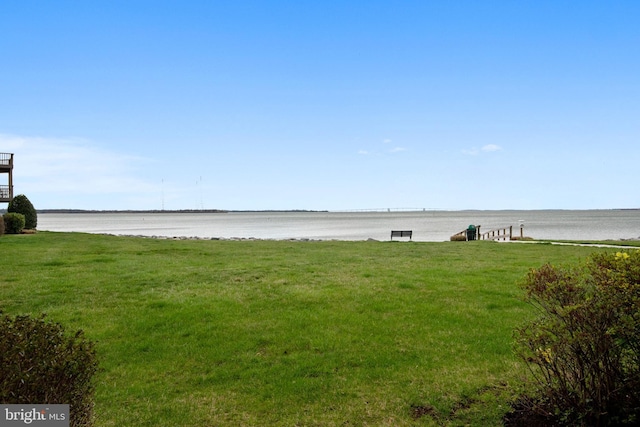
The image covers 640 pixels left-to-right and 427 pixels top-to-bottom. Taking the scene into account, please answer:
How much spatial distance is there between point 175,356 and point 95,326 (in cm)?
237

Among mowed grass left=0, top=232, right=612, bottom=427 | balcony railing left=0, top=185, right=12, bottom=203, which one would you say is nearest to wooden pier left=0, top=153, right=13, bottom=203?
balcony railing left=0, top=185, right=12, bottom=203

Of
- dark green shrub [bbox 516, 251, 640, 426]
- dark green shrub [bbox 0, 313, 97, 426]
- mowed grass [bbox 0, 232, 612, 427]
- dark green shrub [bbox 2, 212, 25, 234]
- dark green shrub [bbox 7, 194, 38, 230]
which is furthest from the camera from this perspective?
dark green shrub [bbox 7, 194, 38, 230]

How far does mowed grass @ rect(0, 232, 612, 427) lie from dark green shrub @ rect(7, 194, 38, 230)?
73.8ft

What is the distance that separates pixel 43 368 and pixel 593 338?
188 inches

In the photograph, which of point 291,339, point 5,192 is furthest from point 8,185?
point 291,339

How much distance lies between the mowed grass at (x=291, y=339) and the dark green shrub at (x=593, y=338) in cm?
94

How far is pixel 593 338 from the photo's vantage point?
13.6ft

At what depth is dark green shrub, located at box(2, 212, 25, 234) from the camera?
3050cm

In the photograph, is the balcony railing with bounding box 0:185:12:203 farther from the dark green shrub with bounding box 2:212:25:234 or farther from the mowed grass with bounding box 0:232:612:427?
the mowed grass with bounding box 0:232:612:427

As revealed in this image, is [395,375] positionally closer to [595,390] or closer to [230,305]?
[595,390]

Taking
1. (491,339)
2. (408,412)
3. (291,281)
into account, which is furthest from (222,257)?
(408,412)

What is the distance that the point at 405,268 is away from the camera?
14.6 m

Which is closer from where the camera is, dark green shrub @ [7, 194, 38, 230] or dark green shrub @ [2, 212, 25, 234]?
dark green shrub @ [2, 212, 25, 234]

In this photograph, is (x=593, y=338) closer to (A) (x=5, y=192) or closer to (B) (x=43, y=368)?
(B) (x=43, y=368)
